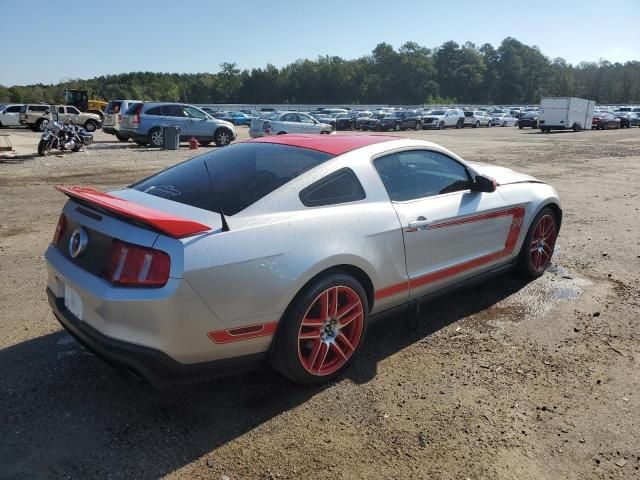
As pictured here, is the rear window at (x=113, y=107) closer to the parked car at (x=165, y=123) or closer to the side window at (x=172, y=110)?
the parked car at (x=165, y=123)

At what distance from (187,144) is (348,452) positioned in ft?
66.3

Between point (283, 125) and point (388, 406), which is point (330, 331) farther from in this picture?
point (283, 125)

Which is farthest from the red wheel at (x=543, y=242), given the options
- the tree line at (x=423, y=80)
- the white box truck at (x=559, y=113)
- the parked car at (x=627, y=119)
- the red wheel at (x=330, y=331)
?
the tree line at (x=423, y=80)

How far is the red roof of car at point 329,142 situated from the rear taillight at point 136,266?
144cm

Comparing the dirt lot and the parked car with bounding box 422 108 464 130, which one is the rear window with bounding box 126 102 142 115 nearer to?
the dirt lot

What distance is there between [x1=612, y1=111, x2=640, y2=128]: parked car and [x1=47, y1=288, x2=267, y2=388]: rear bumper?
5043 centimetres

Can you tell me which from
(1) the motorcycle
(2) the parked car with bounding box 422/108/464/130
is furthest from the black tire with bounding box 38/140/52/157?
(2) the parked car with bounding box 422/108/464/130

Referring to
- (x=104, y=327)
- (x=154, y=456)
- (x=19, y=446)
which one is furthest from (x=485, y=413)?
(x=19, y=446)

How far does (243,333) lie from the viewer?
2.76 metres

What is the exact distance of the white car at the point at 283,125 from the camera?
23.1 meters

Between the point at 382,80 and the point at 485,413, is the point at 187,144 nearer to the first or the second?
the point at 485,413

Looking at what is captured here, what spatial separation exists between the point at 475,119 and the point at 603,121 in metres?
10.1

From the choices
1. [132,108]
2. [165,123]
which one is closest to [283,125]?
[165,123]

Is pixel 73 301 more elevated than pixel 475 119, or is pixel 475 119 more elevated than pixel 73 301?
pixel 475 119
